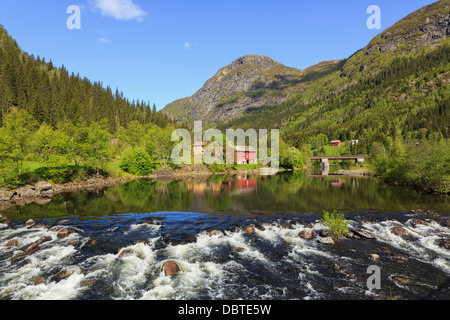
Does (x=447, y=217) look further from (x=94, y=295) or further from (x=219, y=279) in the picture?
(x=94, y=295)

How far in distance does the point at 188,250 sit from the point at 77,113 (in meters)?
124

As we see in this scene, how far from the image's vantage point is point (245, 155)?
4941 inches

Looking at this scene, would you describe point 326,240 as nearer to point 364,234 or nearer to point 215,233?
point 364,234

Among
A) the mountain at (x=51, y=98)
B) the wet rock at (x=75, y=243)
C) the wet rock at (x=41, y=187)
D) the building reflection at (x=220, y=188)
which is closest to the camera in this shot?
the wet rock at (x=75, y=243)

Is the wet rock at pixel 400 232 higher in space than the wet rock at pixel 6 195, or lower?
lower

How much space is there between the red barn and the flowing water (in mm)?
89270

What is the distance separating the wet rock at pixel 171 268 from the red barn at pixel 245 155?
101 metres

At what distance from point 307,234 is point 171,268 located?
12545mm

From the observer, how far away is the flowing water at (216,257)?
12.3 m

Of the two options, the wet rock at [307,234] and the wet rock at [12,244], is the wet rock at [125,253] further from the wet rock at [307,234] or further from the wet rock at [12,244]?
the wet rock at [307,234]

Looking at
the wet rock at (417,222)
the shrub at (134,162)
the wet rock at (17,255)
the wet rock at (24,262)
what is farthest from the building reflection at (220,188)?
the wet rock at (24,262)

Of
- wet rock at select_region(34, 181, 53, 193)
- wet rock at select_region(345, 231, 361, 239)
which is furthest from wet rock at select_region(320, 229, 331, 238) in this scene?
wet rock at select_region(34, 181, 53, 193)
